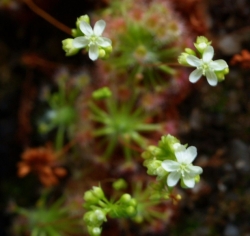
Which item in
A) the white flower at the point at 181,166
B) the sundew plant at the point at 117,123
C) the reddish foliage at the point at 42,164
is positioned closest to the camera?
the white flower at the point at 181,166

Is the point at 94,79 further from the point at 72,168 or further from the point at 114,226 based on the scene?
the point at 114,226

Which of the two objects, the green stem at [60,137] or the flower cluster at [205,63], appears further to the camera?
the green stem at [60,137]

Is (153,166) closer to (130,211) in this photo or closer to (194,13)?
(130,211)

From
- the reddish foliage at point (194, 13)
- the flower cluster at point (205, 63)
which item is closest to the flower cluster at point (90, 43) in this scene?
the flower cluster at point (205, 63)

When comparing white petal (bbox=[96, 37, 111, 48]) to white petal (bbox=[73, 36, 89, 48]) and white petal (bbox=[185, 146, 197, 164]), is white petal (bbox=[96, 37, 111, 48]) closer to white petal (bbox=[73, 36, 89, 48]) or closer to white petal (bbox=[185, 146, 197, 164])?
white petal (bbox=[73, 36, 89, 48])

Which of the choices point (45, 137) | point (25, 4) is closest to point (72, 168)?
point (45, 137)

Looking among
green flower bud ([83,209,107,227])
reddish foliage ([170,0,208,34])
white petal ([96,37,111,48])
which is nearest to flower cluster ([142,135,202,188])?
green flower bud ([83,209,107,227])

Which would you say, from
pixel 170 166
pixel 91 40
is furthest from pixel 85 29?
pixel 170 166

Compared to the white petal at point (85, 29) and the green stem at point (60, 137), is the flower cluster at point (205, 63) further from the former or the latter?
the green stem at point (60, 137)
